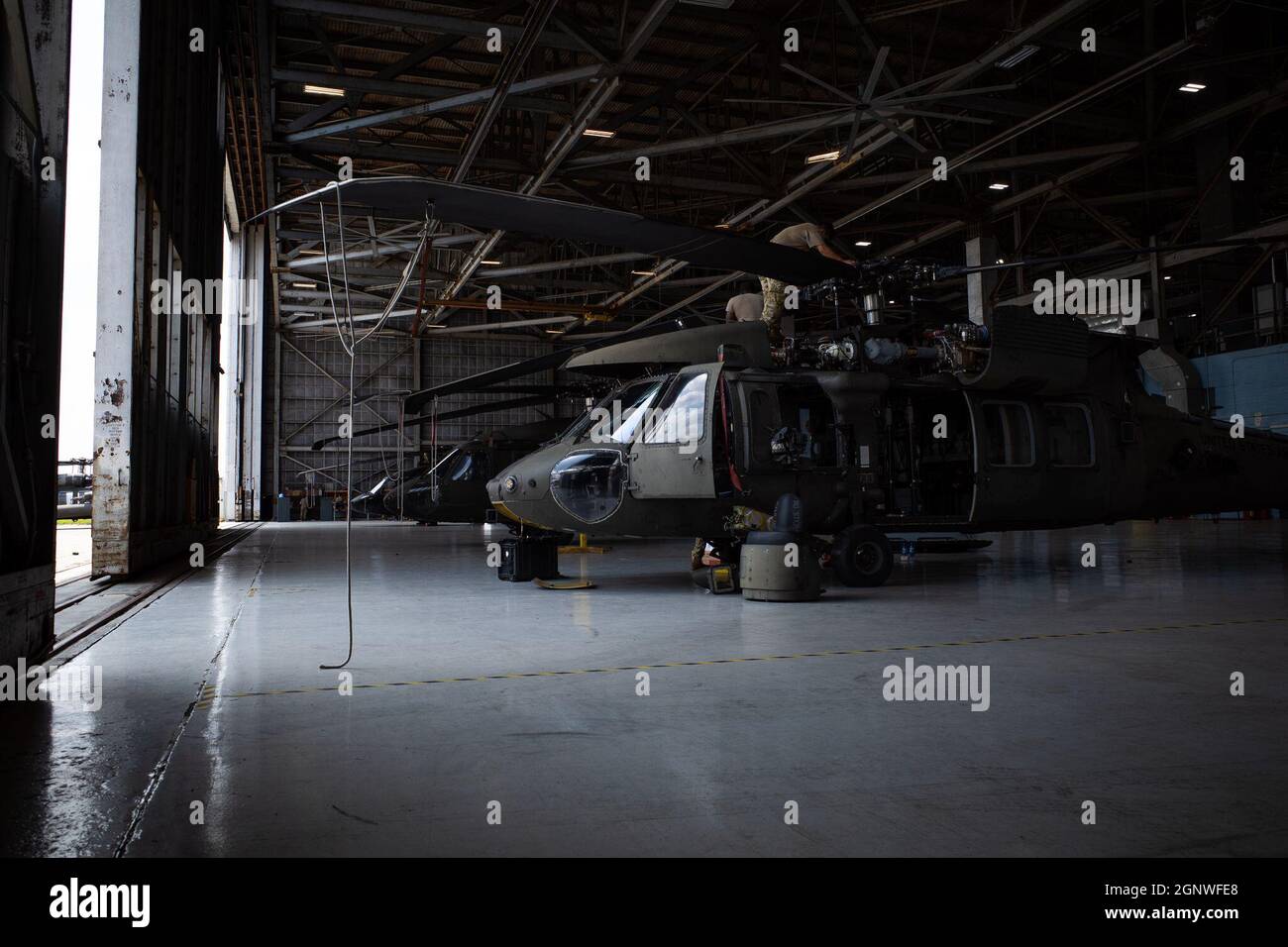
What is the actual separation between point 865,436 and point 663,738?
18.9 ft

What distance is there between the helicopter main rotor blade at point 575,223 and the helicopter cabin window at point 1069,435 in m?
2.95

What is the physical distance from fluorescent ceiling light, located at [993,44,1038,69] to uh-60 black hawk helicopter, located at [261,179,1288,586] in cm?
687

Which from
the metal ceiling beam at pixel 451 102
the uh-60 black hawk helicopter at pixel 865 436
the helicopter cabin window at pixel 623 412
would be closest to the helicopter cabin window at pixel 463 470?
the metal ceiling beam at pixel 451 102

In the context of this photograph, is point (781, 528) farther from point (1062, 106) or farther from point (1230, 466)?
point (1062, 106)

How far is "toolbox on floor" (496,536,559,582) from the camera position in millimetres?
8648

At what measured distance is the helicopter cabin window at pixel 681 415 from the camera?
7785 millimetres

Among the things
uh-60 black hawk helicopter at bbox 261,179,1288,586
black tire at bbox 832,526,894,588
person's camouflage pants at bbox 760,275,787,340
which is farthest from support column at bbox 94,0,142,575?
black tire at bbox 832,526,894,588

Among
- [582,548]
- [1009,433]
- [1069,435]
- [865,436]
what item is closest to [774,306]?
[865,436]

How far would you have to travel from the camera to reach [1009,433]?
875 cm

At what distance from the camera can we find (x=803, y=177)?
19.0 m

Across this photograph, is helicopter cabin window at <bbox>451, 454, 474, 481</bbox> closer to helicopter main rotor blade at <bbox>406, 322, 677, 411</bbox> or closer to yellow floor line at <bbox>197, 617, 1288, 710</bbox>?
helicopter main rotor blade at <bbox>406, 322, 677, 411</bbox>

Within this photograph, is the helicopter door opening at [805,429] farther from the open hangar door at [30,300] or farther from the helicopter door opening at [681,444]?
the open hangar door at [30,300]

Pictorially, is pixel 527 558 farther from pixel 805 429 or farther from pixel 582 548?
pixel 582 548
